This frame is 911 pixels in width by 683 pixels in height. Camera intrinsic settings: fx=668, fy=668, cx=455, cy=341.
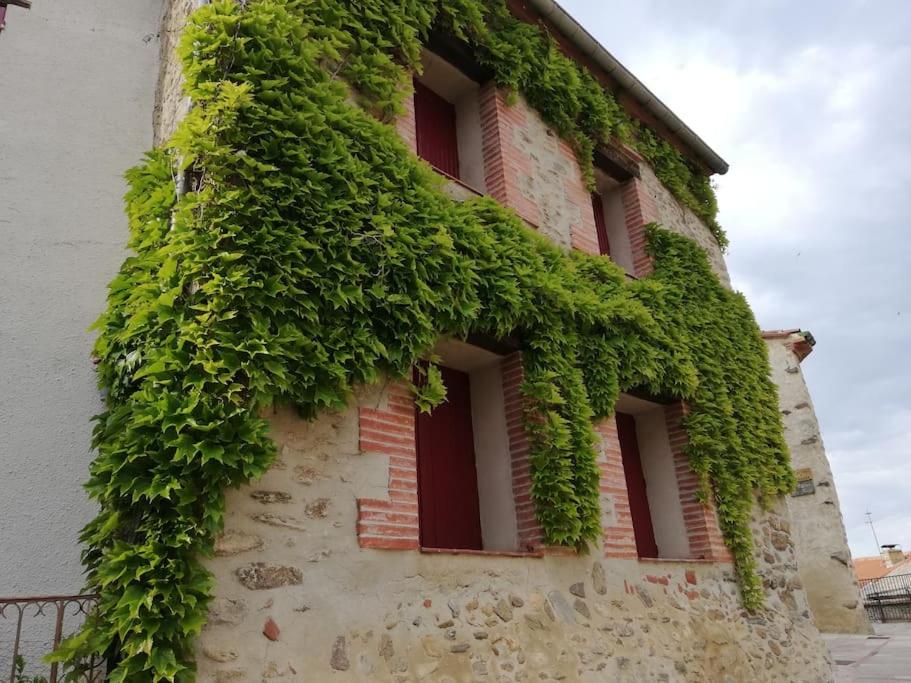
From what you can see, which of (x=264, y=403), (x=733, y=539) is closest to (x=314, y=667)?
(x=264, y=403)

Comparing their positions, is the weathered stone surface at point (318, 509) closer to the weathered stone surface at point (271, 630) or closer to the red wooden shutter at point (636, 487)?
the weathered stone surface at point (271, 630)

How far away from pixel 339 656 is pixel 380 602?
34 cm

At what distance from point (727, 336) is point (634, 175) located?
209 cm

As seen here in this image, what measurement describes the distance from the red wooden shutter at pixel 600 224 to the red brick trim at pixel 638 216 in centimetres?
25

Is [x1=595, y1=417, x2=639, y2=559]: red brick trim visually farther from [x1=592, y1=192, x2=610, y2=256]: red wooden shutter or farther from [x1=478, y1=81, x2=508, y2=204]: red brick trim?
[x1=592, y1=192, x2=610, y2=256]: red wooden shutter

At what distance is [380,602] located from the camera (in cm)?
347

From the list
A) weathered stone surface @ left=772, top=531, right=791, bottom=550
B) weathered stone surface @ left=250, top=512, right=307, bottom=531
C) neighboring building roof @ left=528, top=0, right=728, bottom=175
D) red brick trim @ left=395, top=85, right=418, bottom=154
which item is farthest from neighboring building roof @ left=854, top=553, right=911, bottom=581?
weathered stone surface @ left=250, top=512, right=307, bottom=531

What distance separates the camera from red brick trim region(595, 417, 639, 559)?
197 inches

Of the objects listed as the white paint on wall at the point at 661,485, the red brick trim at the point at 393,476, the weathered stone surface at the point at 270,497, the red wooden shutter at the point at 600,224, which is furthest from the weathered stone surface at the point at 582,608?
the red wooden shutter at the point at 600,224

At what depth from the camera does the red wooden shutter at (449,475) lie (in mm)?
4484

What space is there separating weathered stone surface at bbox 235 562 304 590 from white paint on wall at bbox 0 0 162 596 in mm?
1769

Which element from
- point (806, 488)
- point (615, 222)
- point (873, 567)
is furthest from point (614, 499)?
Answer: point (873, 567)

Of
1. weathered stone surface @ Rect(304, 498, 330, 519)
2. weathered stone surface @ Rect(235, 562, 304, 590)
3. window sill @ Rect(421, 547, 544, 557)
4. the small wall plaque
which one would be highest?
the small wall plaque

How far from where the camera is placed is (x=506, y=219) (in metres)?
5.09
